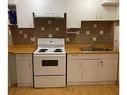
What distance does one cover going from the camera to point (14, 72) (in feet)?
13.8

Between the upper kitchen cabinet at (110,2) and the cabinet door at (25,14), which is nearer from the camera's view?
the upper kitchen cabinet at (110,2)

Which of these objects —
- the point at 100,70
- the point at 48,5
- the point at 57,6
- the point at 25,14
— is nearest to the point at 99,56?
the point at 100,70

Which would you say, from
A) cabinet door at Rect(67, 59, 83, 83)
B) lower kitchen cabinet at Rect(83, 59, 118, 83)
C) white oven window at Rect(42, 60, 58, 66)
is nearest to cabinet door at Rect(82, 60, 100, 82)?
lower kitchen cabinet at Rect(83, 59, 118, 83)

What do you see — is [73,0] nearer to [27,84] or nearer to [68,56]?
[68,56]

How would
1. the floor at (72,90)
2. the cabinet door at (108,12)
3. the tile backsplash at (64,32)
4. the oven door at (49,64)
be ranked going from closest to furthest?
the floor at (72,90)
the oven door at (49,64)
the cabinet door at (108,12)
the tile backsplash at (64,32)

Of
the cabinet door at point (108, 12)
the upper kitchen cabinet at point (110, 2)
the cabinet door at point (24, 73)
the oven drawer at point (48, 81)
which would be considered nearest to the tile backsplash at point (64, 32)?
the cabinet door at point (108, 12)

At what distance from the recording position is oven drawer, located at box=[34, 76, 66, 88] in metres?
4.11

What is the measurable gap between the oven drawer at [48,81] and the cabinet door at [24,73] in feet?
0.48

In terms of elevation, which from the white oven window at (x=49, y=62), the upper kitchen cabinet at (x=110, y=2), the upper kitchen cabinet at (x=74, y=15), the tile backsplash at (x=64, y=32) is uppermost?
the upper kitchen cabinet at (x=110, y=2)

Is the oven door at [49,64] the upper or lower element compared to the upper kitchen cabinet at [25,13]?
lower

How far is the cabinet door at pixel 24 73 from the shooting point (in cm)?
407

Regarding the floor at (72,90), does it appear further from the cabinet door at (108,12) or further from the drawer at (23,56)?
the cabinet door at (108,12)

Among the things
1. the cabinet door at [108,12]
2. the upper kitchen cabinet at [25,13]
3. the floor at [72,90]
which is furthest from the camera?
the cabinet door at [108,12]
